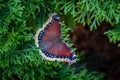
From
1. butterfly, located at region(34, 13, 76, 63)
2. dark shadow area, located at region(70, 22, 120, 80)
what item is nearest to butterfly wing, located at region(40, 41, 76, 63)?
butterfly, located at region(34, 13, 76, 63)

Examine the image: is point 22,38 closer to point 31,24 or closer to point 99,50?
point 31,24

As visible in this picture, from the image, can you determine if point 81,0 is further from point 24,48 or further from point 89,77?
point 89,77

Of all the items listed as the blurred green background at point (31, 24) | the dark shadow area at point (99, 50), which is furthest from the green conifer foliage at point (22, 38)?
the dark shadow area at point (99, 50)

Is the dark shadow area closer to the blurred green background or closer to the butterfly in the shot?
the blurred green background

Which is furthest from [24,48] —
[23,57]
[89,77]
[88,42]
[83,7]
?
[88,42]

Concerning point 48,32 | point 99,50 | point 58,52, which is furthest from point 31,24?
point 99,50
